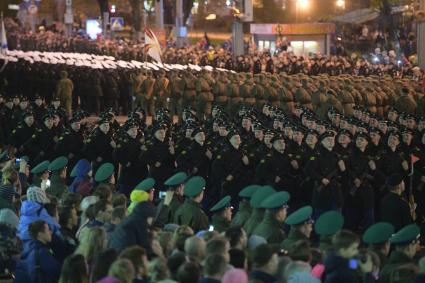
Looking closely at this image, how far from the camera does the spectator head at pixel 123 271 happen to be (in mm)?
8539

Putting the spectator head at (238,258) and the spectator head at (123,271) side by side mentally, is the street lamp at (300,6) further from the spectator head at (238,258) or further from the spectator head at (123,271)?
the spectator head at (123,271)

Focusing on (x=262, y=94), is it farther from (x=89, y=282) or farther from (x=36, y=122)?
(x=89, y=282)

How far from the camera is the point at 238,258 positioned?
9.41 m

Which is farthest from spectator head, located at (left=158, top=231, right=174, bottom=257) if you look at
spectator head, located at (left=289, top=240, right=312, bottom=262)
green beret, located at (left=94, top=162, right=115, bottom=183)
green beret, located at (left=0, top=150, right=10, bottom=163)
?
green beret, located at (left=0, top=150, right=10, bottom=163)

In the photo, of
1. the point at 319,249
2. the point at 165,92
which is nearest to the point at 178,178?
the point at 319,249

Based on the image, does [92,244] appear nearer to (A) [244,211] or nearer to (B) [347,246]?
(B) [347,246]

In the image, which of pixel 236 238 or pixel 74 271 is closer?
pixel 74 271

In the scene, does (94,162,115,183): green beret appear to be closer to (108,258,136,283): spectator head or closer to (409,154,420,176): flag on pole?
(409,154,420,176): flag on pole

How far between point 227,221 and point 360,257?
2820mm

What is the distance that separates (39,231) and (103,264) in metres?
1.31

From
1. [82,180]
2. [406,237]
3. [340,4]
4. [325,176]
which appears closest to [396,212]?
[325,176]

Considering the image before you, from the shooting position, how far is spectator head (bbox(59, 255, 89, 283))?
9070 mm

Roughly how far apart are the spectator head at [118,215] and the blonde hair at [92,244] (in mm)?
959

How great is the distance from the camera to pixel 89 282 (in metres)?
9.55
